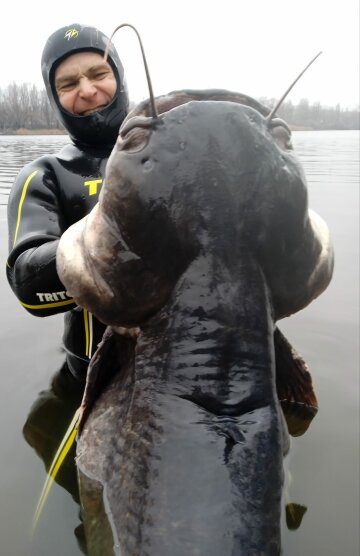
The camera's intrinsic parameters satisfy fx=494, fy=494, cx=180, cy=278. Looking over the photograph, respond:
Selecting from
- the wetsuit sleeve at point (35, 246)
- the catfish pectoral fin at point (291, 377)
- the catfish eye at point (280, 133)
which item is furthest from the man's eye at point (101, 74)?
the catfish pectoral fin at point (291, 377)

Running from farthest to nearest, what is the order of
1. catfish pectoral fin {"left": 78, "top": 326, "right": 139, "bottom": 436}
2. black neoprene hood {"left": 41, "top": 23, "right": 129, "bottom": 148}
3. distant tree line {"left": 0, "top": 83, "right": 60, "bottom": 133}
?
distant tree line {"left": 0, "top": 83, "right": 60, "bottom": 133}, black neoprene hood {"left": 41, "top": 23, "right": 129, "bottom": 148}, catfish pectoral fin {"left": 78, "top": 326, "right": 139, "bottom": 436}

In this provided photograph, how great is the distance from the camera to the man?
2.32 m

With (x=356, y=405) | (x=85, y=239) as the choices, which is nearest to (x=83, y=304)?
(x=85, y=239)

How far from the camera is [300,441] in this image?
2762 millimetres

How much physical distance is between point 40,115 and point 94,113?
76.3 metres

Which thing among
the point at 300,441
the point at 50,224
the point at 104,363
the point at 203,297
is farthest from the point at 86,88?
the point at 300,441

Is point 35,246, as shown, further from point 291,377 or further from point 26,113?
point 26,113

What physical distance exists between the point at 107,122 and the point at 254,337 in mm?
1858

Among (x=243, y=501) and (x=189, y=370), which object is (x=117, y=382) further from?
(x=243, y=501)

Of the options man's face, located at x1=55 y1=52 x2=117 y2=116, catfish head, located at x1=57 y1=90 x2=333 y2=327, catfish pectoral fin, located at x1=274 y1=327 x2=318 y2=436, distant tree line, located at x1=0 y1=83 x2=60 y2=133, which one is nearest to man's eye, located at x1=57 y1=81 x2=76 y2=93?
man's face, located at x1=55 y1=52 x2=117 y2=116

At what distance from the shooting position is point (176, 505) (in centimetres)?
121

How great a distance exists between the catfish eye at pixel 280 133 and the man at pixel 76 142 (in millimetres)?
1138

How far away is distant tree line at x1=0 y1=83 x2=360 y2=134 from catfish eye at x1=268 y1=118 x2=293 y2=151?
4431 centimetres

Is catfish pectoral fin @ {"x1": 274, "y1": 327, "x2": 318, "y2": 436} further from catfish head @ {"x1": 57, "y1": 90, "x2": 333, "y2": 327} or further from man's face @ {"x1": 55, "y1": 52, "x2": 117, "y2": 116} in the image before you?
man's face @ {"x1": 55, "y1": 52, "x2": 117, "y2": 116}
